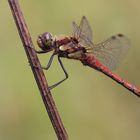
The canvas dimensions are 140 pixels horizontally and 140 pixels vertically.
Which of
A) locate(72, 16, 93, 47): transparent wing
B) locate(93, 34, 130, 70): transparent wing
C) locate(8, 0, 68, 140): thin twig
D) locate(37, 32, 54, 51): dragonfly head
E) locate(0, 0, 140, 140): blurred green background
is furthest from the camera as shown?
locate(0, 0, 140, 140): blurred green background

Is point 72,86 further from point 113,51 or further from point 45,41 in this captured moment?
point 45,41

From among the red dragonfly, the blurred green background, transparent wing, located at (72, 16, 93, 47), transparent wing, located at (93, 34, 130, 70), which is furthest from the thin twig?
the blurred green background

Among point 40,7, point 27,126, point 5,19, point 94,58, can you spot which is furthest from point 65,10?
point 94,58

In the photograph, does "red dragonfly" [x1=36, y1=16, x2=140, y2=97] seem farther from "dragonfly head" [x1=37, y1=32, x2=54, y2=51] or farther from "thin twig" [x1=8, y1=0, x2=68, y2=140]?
"thin twig" [x1=8, y1=0, x2=68, y2=140]

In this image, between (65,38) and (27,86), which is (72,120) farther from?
(65,38)

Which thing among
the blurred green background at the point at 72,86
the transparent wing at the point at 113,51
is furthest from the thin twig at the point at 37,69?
the blurred green background at the point at 72,86
